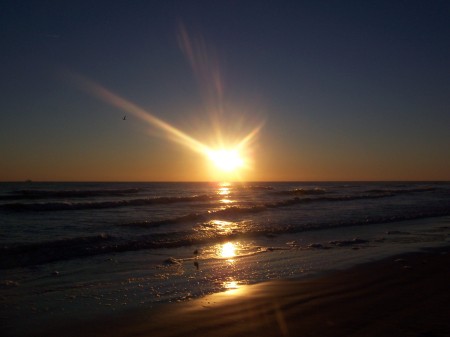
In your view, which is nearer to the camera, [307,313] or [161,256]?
[307,313]

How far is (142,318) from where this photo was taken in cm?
567

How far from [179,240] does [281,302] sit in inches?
299

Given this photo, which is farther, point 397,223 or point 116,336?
point 397,223

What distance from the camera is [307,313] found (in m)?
5.72

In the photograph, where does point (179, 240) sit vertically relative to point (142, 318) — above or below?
above

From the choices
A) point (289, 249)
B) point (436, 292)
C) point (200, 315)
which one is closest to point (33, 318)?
point (200, 315)

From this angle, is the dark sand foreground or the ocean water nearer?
the dark sand foreground

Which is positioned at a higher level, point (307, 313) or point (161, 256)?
point (161, 256)

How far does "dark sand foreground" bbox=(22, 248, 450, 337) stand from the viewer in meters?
5.02

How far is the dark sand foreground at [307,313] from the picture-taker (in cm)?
502

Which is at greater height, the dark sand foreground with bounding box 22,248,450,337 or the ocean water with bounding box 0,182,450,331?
the ocean water with bounding box 0,182,450,331

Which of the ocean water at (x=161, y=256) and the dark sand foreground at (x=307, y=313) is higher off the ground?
the ocean water at (x=161, y=256)

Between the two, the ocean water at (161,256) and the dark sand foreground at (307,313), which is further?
the ocean water at (161,256)

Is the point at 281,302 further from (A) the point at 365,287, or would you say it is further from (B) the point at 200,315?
(A) the point at 365,287
